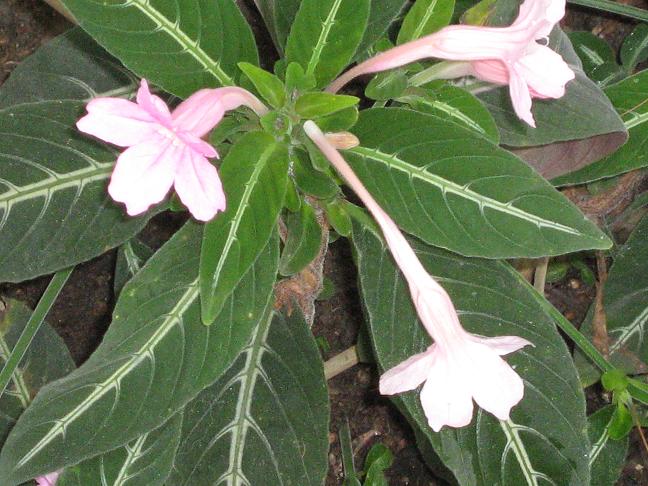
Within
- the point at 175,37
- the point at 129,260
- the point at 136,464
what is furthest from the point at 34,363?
the point at 175,37

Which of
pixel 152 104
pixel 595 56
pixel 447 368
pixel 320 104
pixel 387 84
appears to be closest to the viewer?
pixel 152 104

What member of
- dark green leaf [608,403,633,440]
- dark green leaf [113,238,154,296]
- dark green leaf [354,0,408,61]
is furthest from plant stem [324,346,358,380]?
dark green leaf [354,0,408,61]

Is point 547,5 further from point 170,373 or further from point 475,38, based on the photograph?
point 170,373

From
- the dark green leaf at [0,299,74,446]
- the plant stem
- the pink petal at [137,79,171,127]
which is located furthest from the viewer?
the plant stem

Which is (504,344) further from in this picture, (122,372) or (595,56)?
(595,56)

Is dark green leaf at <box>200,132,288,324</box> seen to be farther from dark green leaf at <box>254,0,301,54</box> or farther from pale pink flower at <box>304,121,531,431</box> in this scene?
dark green leaf at <box>254,0,301,54</box>
